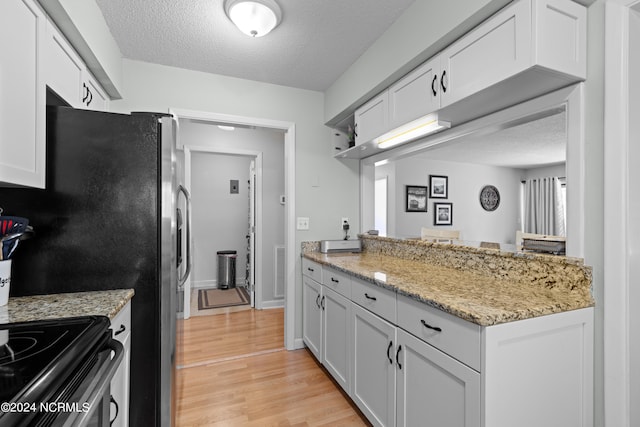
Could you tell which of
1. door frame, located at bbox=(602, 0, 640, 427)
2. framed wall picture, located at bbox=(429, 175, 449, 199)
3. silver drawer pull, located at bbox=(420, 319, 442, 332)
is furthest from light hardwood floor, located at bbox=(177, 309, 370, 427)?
framed wall picture, located at bbox=(429, 175, 449, 199)

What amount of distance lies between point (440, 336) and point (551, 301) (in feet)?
1.49

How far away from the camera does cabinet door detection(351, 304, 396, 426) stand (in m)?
1.49

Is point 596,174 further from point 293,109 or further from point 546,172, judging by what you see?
point 293,109

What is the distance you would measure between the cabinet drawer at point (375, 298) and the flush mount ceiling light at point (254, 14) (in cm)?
163

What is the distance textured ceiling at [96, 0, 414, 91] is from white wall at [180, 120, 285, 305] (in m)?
1.38

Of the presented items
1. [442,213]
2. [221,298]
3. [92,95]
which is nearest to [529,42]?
[442,213]

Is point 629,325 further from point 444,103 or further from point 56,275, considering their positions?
point 56,275

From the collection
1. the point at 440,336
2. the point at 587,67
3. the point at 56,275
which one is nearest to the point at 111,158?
the point at 56,275

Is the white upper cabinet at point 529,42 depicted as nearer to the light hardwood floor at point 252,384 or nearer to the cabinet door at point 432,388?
the cabinet door at point 432,388

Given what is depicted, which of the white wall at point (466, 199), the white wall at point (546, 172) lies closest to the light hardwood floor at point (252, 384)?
the white wall at point (466, 199)

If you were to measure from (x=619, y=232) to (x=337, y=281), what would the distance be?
4.73ft

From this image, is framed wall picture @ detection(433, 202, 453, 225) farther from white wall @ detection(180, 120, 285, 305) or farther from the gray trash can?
the gray trash can

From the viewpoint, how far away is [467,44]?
148cm

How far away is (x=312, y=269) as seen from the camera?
2576mm
